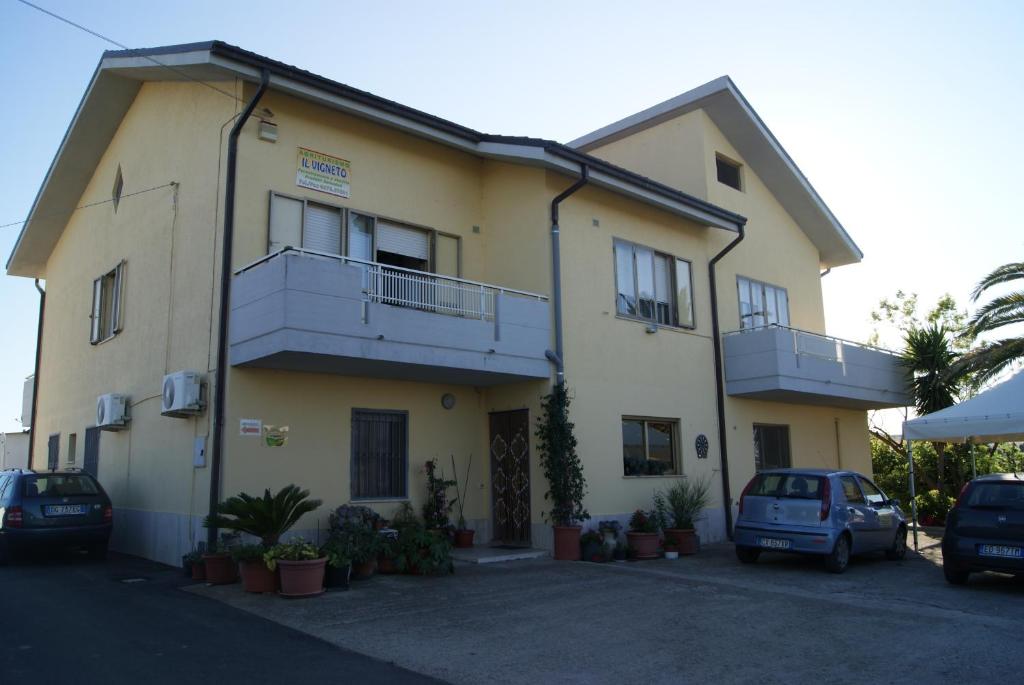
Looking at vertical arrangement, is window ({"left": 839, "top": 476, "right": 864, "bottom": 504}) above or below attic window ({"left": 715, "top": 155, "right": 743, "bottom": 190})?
below

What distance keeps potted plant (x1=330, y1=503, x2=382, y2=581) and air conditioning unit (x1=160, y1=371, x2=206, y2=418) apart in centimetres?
260

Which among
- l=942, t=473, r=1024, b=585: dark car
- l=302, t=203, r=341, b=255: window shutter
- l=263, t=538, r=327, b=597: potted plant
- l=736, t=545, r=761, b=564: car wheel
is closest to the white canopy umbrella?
l=942, t=473, r=1024, b=585: dark car

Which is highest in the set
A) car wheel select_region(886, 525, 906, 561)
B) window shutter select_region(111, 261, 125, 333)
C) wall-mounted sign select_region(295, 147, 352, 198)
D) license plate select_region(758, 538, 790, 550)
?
wall-mounted sign select_region(295, 147, 352, 198)

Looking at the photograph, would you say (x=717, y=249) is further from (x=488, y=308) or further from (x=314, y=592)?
(x=314, y=592)

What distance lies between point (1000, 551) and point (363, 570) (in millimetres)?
8255

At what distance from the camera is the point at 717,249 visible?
59.4 ft

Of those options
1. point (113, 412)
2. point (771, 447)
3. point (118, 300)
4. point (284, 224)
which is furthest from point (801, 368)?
point (118, 300)

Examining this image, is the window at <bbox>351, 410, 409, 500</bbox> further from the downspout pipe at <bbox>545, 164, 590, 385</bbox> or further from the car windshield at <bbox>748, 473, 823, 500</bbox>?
the car windshield at <bbox>748, 473, 823, 500</bbox>

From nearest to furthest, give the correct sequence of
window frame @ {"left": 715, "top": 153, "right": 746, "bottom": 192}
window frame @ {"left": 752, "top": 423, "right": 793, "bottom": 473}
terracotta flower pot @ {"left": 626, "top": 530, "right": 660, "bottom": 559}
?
1. terracotta flower pot @ {"left": 626, "top": 530, "right": 660, "bottom": 559}
2. window frame @ {"left": 752, "top": 423, "right": 793, "bottom": 473}
3. window frame @ {"left": 715, "top": 153, "right": 746, "bottom": 192}

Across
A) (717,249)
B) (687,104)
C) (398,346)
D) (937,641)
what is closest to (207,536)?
(398,346)

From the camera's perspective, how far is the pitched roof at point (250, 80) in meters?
11.9

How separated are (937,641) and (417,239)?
9920 mm

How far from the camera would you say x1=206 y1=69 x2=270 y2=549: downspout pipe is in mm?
11266

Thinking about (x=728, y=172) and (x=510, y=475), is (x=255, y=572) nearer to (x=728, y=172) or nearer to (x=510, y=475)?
(x=510, y=475)
